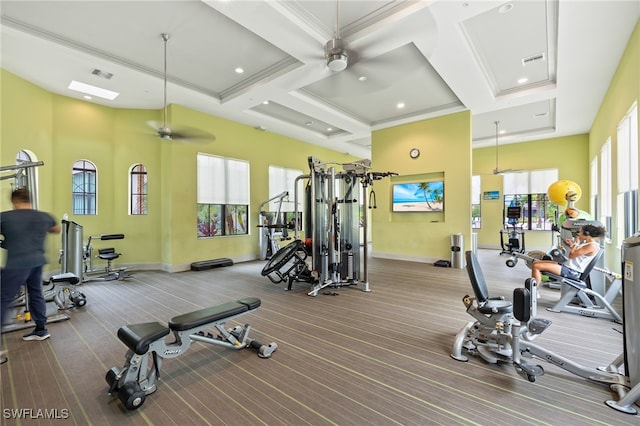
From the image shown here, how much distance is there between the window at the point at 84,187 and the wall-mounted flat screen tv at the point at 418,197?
750 centimetres

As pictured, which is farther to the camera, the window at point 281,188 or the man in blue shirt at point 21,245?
the window at point 281,188

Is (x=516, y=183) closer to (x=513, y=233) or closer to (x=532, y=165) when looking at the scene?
(x=532, y=165)

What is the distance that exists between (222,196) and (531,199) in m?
10.2

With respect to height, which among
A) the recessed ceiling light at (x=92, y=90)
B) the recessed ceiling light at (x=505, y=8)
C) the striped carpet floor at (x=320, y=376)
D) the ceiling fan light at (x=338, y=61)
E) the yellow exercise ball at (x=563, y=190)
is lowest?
the striped carpet floor at (x=320, y=376)

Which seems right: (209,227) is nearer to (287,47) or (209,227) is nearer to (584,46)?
(287,47)

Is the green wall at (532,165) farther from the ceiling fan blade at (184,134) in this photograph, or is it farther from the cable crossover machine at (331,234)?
the ceiling fan blade at (184,134)

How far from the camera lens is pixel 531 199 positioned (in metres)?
9.70

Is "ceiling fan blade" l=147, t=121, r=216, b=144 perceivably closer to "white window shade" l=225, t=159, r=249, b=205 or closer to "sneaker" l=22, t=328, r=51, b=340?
"white window shade" l=225, t=159, r=249, b=205

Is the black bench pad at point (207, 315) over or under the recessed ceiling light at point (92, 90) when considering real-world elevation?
under

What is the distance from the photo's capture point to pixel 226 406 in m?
1.92

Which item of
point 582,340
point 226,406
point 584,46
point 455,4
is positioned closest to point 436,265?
point 582,340

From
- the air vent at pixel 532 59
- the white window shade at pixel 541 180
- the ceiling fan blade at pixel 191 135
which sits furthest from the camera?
the white window shade at pixel 541 180

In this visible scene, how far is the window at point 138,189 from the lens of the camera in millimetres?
6642

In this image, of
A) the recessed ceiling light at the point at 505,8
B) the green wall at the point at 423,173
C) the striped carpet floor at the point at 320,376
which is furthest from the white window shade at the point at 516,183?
the recessed ceiling light at the point at 505,8
